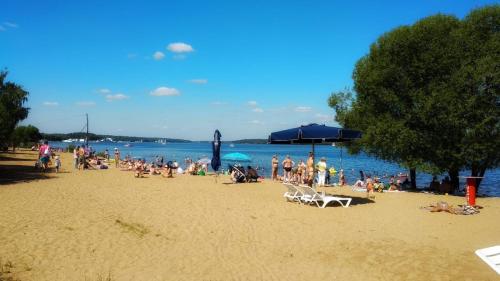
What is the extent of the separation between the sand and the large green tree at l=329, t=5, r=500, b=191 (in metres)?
4.34

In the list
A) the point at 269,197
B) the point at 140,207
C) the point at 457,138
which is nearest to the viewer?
the point at 140,207

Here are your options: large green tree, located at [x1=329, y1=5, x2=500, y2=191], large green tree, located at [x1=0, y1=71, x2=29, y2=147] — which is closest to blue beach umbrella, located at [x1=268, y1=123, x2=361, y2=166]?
large green tree, located at [x1=329, y1=5, x2=500, y2=191]

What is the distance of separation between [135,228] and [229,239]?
2354 millimetres

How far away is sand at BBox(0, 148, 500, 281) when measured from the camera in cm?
704

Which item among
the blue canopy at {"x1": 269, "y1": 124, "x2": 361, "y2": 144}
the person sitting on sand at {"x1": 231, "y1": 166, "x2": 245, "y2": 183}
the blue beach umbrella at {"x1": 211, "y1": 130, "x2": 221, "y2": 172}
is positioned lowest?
the person sitting on sand at {"x1": 231, "y1": 166, "x2": 245, "y2": 183}

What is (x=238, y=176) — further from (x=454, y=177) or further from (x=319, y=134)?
(x=454, y=177)

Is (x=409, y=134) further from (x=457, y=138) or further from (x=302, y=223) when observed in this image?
(x=302, y=223)

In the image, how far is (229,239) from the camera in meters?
9.20

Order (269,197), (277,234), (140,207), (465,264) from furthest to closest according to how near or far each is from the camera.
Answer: (269,197) → (140,207) → (277,234) → (465,264)

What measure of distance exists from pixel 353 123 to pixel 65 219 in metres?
17.0

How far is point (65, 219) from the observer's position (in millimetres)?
10180

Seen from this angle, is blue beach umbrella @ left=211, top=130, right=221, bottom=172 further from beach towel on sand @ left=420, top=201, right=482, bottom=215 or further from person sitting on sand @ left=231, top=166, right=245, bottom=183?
beach towel on sand @ left=420, top=201, right=482, bottom=215

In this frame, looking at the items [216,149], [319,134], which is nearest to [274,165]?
[216,149]

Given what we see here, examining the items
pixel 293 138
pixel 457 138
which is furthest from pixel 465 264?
pixel 457 138
